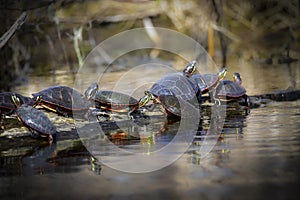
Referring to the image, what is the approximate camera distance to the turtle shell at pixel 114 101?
7206 mm

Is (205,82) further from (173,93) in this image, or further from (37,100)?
(37,100)

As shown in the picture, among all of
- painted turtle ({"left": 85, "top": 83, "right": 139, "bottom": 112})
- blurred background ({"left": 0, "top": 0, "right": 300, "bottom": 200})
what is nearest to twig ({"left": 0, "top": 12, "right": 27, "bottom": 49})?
blurred background ({"left": 0, "top": 0, "right": 300, "bottom": 200})

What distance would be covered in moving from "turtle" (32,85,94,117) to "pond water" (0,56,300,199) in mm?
144

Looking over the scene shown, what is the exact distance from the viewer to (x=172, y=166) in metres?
4.89

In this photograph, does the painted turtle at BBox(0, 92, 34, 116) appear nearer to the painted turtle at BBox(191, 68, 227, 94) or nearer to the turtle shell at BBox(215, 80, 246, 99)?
the painted turtle at BBox(191, 68, 227, 94)

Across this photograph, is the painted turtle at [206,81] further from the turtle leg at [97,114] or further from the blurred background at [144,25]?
the blurred background at [144,25]

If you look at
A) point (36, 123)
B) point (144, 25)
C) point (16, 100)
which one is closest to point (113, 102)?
point (16, 100)

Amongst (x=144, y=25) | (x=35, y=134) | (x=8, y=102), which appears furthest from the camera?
(x=144, y=25)

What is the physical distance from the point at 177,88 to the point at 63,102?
1.48 m

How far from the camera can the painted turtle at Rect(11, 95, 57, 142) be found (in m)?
6.16

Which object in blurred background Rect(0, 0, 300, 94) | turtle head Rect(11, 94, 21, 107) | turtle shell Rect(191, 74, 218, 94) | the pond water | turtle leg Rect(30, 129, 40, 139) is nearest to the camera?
the pond water

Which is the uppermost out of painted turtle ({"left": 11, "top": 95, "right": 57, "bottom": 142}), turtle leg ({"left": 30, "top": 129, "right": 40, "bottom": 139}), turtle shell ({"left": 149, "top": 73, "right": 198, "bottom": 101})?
turtle shell ({"left": 149, "top": 73, "right": 198, "bottom": 101})

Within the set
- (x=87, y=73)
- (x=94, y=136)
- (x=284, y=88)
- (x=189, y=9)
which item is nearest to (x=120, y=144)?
(x=94, y=136)

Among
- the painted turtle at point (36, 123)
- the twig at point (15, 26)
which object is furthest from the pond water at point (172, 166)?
the twig at point (15, 26)
